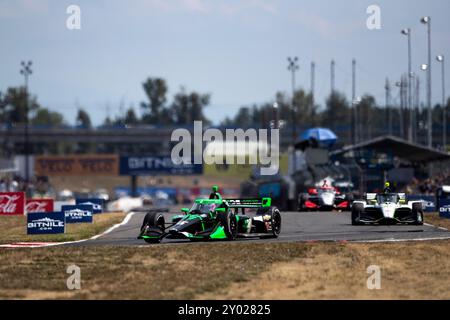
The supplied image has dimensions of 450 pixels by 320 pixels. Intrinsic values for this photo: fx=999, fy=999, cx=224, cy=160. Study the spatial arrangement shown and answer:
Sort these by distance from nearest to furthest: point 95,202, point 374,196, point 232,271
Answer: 1. point 232,271
2. point 374,196
3. point 95,202

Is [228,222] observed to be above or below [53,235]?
above

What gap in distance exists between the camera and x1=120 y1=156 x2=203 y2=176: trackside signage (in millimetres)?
114125

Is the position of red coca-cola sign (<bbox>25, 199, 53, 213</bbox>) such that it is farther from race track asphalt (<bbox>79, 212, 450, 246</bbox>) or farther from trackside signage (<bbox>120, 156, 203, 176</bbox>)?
trackside signage (<bbox>120, 156, 203, 176</bbox>)

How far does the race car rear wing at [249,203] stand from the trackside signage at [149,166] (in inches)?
3313

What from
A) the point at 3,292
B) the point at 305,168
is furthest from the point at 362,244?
the point at 305,168

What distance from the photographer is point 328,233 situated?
104ft

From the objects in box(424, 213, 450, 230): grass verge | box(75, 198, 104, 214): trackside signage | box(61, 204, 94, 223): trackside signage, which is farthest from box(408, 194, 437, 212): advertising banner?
box(75, 198, 104, 214): trackside signage

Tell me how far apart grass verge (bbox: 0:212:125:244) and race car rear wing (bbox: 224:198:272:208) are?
17.9 feet

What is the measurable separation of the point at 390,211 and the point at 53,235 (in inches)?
456

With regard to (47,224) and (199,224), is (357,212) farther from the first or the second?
(47,224)

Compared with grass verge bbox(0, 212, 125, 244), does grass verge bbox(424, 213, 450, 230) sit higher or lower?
higher

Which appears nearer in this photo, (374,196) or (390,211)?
(390,211)

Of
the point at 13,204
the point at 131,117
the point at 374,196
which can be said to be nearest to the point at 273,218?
the point at 374,196
